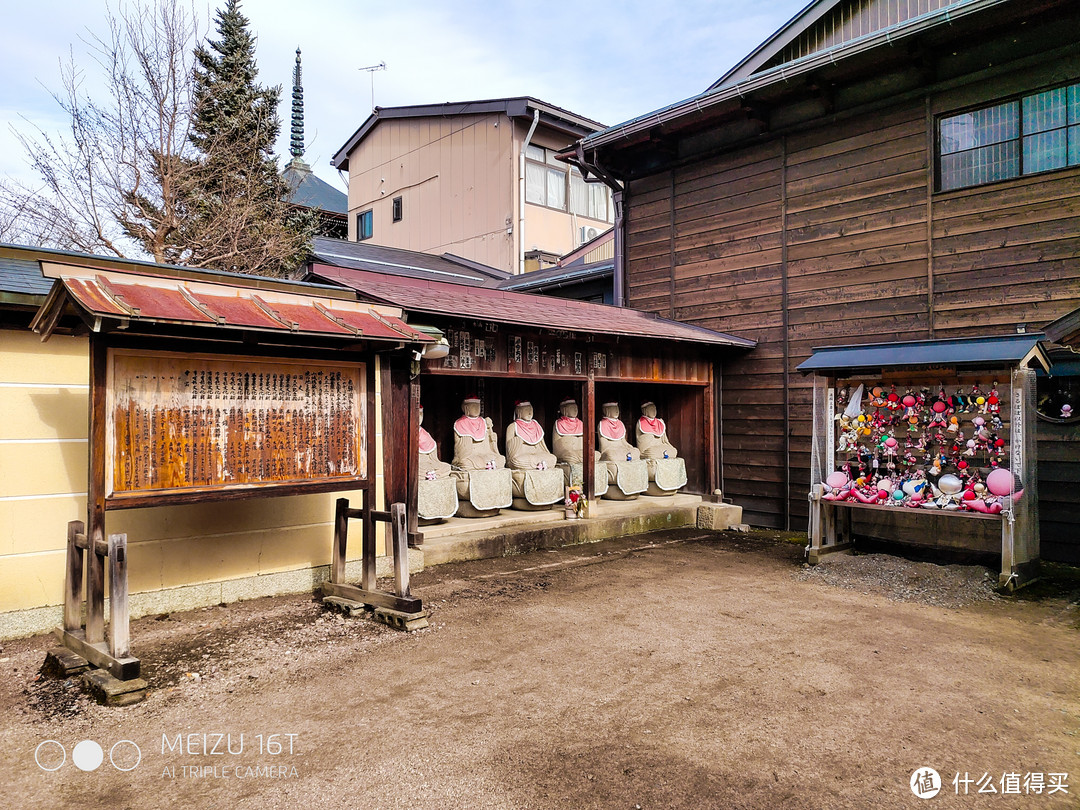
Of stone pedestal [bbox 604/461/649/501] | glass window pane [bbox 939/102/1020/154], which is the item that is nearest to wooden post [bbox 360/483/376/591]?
stone pedestal [bbox 604/461/649/501]

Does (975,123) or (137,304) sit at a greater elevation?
(975,123)

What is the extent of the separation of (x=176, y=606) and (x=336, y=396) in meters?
2.16

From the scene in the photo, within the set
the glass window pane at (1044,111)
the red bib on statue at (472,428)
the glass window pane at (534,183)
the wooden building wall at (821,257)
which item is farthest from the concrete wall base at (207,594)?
the glass window pane at (534,183)

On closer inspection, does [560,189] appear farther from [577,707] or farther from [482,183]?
[577,707]

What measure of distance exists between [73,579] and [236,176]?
12.9 metres

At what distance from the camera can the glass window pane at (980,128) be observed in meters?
7.43

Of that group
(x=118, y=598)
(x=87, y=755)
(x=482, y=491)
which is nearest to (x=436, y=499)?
(x=482, y=491)

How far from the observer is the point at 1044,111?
283 inches

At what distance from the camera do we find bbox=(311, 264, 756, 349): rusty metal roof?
271 inches

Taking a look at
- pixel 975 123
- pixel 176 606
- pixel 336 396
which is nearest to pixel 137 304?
pixel 336 396

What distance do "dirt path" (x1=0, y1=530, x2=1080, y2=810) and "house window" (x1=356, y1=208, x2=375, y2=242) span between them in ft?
60.0

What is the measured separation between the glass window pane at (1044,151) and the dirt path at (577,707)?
455cm

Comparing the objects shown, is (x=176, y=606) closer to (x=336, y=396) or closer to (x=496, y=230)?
(x=336, y=396)

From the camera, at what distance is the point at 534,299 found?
364 inches
